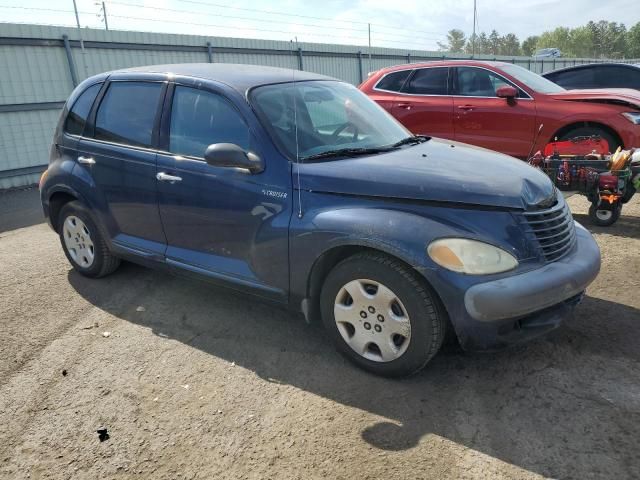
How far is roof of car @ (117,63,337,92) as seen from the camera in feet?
11.6

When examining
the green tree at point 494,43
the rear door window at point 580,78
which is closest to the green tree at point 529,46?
the green tree at point 494,43

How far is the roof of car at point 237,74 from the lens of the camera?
3.55 meters

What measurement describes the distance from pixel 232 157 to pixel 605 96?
5579mm

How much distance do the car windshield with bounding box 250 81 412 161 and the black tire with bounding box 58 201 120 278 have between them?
79.2 inches

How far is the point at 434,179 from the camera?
2.84 m

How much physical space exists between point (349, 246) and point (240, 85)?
1424 mm

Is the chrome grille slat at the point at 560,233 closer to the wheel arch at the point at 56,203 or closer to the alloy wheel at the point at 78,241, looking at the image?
the alloy wheel at the point at 78,241

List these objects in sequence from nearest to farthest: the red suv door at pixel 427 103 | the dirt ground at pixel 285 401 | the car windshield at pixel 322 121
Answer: the dirt ground at pixel 285 401 → the car windshield at pixel 322 121 → the red suv door at pixel 427 103

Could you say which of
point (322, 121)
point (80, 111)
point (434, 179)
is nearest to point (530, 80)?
point (322, 121)

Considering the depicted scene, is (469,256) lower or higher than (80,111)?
lower

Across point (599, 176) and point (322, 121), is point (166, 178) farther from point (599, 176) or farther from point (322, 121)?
point (599, 176)

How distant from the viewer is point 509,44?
108125 mm

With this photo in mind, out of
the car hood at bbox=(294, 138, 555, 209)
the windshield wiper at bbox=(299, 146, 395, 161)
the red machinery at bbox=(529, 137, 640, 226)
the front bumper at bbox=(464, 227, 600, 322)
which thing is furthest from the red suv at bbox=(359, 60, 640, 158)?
the front bumper at bbox=(464, 227, 600, 322)

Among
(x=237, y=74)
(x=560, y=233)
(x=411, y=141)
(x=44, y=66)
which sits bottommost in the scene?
(x=560, y=233)
